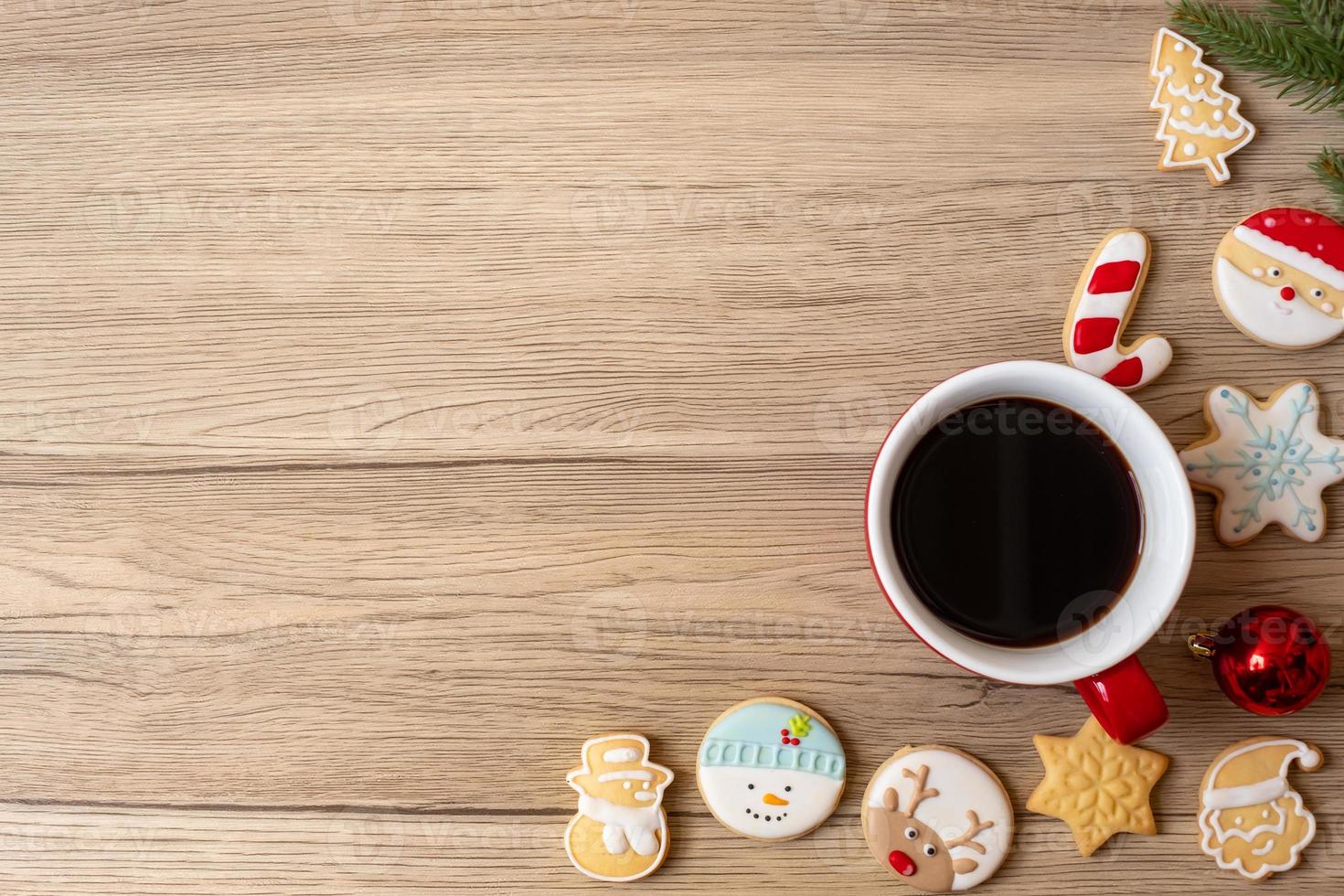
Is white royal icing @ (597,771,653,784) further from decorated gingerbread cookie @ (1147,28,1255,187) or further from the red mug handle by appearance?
decorated gingerbread cookie @ (1147,28,1255,187)

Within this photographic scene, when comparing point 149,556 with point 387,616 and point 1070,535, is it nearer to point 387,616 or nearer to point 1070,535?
point 387,616

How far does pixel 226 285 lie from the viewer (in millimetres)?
715

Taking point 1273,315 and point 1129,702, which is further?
point 1273,315

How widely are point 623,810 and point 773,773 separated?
11 centimetres

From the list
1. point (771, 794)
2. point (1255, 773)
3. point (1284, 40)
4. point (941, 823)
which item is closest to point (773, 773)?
point (771, 794)

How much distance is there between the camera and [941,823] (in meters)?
0.67

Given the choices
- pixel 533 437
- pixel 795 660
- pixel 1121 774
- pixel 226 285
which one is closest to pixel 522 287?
pixel 533 437

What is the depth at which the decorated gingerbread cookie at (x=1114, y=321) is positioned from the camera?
670 mm

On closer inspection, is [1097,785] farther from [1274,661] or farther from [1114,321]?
[1114,321]

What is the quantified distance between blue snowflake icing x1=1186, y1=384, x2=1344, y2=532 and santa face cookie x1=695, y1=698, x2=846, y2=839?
341 millimetres

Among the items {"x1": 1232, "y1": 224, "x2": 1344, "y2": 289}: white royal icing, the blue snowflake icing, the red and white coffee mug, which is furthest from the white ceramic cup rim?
{"x1": 1232, "y1": 224, "x2": 1344, "y2": 289}: white royal icing

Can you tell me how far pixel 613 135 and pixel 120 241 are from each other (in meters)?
0.40

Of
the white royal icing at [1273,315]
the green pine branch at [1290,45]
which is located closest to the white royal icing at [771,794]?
the white royal icing at [1273,315]

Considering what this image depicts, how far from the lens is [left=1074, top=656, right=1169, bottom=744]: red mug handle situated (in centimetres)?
57
